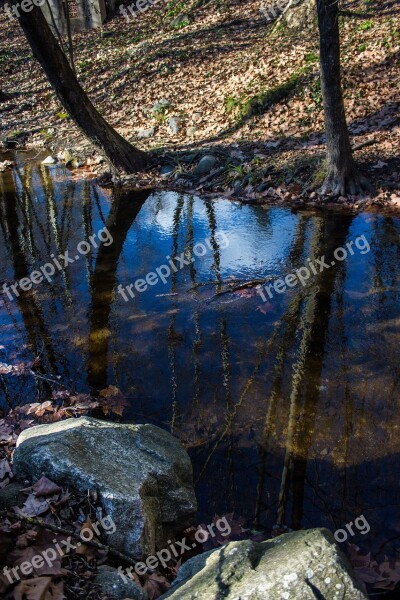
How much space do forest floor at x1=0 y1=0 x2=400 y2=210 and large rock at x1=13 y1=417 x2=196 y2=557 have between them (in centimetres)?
625

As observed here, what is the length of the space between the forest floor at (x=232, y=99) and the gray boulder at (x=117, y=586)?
7.21 metres

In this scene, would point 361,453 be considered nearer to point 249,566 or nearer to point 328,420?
point 328,420

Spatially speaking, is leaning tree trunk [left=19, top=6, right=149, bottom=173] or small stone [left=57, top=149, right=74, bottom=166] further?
small stone [left=57, top=149, right=74, bottom=166]

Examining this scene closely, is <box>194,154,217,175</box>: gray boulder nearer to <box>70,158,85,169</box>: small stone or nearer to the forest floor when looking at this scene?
the forest floor

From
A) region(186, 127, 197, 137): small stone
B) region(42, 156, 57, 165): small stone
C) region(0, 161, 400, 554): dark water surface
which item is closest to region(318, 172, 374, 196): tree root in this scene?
region(0, 161, 400, 554): dark water surface

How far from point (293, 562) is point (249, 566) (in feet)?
0.80

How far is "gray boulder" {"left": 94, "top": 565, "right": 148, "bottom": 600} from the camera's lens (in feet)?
9.57

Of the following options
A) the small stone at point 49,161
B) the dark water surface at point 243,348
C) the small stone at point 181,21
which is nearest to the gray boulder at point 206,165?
the dark water surface at point 243,348

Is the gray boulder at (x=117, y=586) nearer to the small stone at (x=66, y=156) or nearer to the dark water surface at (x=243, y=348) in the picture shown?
the dark water surface at (x=243, y=348)

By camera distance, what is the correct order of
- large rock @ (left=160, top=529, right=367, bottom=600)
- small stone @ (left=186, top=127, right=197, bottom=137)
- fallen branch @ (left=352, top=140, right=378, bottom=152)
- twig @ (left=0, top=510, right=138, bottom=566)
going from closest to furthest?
large rock @ (left=160, top=529, right=367, bottom=600), twig @ (left=0, top=510, right=138, bottom=566), fallen branch @ (left=352, top=140, right=378, bottom=152), small stone @ (left=186, top=127, right=197, bottom=137)

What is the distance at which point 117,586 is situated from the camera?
2.96 m

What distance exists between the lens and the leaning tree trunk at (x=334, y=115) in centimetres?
779

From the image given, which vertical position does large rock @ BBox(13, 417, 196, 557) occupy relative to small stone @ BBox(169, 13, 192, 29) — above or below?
below

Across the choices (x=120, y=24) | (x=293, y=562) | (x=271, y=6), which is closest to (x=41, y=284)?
(x=293, y=562)
